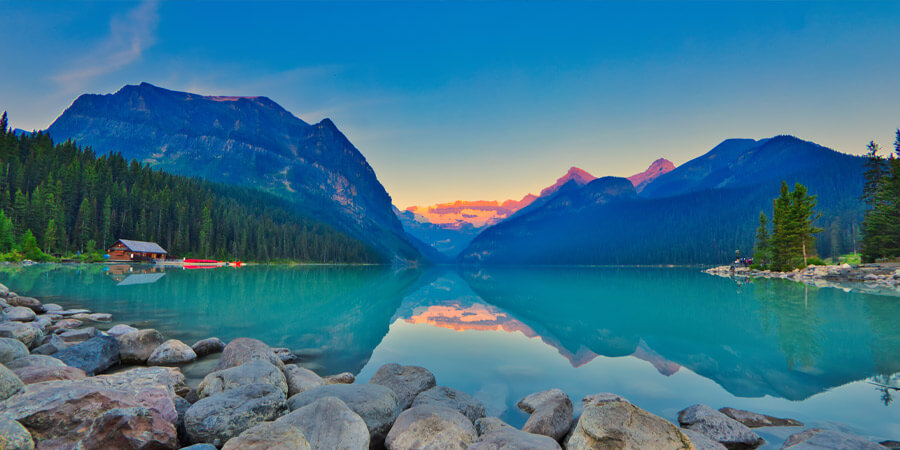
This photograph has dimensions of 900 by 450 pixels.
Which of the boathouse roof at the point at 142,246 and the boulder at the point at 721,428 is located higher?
the boathouse roof at the point at 142,246

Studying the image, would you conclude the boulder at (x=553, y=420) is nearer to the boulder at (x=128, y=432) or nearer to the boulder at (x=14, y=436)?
the boulder at (x=128, y=432)

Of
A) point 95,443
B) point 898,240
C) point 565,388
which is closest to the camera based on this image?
point 95,443

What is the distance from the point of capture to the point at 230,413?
7.12 m

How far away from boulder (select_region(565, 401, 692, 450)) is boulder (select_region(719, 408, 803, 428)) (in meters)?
5.17

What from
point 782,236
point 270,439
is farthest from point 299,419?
point 782,236

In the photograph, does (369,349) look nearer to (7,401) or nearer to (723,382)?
(7,401)

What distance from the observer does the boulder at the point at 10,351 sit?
984cm

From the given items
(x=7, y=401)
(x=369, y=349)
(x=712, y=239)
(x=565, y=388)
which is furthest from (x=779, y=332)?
(x=712, y=239)

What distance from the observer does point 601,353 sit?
17672 millimetres

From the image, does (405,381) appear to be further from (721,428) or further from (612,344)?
(612,344)

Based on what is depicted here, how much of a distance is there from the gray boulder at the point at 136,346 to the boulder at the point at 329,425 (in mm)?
10918

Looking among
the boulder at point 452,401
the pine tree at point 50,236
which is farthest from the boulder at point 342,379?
the pine tree at point 50,236

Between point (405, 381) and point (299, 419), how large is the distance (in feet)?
14.7

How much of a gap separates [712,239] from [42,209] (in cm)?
24985
